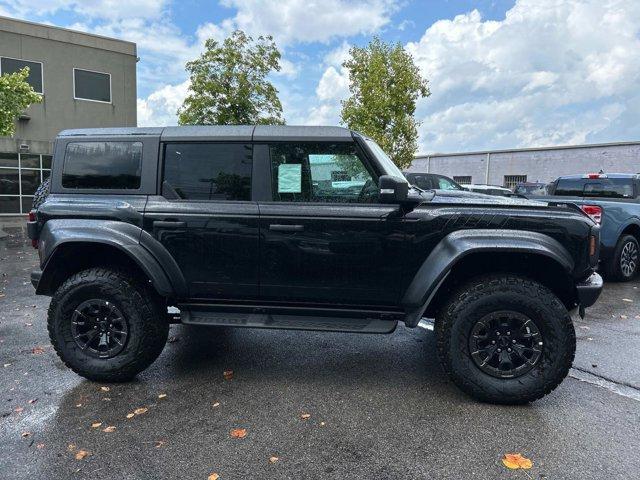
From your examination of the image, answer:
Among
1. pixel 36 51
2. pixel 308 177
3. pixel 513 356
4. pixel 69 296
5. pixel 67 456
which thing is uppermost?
pixel 36 51

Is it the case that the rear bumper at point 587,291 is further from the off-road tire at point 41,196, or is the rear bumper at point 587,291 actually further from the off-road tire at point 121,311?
the off-road tire at point 41,196

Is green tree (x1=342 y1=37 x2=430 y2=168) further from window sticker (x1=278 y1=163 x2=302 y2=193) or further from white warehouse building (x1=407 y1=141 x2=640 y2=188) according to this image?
window sticker (x1=278 y1=163 x2=302 y2=193)

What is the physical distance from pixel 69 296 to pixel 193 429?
4.99 feet

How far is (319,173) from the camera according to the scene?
12.2ft

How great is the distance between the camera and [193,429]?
3.17 meters

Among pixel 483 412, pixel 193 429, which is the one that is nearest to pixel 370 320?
pixel 483 412

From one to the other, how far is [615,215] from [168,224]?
7.03 metres

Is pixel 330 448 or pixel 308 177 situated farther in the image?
pixel 308 177

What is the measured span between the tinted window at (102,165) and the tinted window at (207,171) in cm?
28

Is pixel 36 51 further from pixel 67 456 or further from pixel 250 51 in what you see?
pixel 67 456

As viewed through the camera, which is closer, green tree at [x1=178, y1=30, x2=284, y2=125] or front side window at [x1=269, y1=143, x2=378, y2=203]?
front side window at [x1=269, y1=143, x2=378, y2=203]

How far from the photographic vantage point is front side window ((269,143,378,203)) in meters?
3.70

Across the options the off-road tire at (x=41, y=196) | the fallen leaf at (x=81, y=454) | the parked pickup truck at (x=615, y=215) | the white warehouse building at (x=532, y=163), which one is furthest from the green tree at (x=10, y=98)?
the white warehouse building at (x=532, y=163)

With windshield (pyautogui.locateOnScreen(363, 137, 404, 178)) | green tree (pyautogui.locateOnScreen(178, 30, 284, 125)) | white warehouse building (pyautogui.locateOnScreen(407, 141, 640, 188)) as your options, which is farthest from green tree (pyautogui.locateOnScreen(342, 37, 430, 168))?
windshield (pyautogui.locateOnScreen(363, 137, 404, 178))
